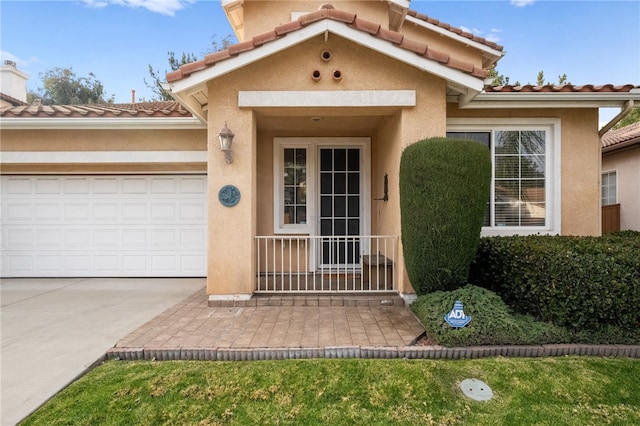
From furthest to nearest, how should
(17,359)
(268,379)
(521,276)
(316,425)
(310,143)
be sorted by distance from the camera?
(310,143) → (521,276) → (17,359) → (268,379) → (316,425)

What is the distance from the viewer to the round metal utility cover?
343 cm

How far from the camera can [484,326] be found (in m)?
4.36

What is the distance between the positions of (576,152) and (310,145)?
562 centimetres

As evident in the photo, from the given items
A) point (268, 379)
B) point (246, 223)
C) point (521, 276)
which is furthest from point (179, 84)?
point (521, 276)

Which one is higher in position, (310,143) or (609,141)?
(609,141)

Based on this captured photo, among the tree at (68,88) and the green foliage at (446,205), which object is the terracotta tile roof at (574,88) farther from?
the tree at (68,88)

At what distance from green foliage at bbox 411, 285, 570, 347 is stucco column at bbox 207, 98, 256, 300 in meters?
3.23

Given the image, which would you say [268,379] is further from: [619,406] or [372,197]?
[372,197]

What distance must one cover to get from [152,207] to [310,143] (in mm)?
4341

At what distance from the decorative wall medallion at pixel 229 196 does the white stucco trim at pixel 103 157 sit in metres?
2.19

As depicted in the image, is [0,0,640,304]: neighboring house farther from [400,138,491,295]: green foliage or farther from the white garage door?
[400,138,491,295]: green foliage

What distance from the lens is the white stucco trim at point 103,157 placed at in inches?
305

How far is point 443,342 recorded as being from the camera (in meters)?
4.28

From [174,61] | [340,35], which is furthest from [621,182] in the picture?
[174,61]
